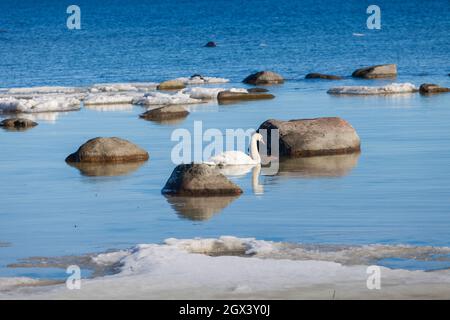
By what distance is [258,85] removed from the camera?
47.6 meters

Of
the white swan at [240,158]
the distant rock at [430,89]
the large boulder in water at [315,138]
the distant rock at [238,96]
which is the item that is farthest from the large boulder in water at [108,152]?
the distant rock at [430,89]

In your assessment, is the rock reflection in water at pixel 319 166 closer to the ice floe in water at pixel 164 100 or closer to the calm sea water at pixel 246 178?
the calm sea water at pixel 246 178

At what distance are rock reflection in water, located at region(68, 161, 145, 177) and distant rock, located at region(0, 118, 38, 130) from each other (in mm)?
8157

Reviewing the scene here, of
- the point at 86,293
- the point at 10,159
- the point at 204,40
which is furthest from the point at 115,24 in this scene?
the point at 86,293

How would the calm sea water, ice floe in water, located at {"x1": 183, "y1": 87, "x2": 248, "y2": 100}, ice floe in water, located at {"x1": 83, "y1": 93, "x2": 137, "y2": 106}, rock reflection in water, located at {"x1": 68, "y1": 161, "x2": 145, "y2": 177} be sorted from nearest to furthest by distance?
the calm sea water → rock reflection in water, located at {"x1": 68, "y1": 161, "x2": 145, "y2": 177} → ice floe in water, located at {"x1": 83, "y1": 93, "x2": 137, "y2": 106} → ice floe in water, located at {"x1": 183, "y1": 87, "x2": 248, "y2": 100}

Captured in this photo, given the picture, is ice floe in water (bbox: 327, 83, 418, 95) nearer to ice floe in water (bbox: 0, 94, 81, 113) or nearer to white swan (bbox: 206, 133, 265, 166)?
ice floe in water (bbox: 0, 94, 81, 113)

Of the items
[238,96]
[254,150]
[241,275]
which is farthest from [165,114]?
[241,275]

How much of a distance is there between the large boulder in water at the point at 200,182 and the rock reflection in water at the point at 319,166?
2.72 metres

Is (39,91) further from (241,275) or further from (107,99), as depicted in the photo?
(241,275)

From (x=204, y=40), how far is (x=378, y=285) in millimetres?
86019

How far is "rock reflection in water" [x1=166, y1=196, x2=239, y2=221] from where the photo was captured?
62.8 ft

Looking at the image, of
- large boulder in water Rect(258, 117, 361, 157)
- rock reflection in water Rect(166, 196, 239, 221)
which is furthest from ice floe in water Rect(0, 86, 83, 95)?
rock reflection in water Rect(166, 196, 239, 221)

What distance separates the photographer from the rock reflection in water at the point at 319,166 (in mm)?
23250

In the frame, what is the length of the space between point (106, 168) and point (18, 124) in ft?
30.0
